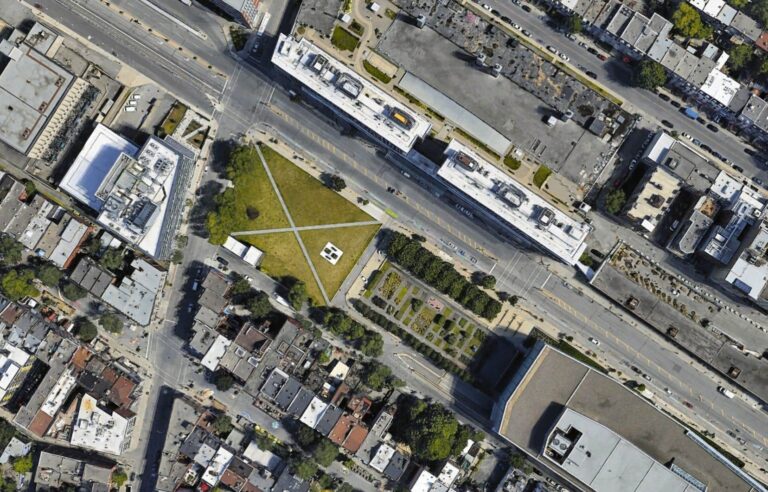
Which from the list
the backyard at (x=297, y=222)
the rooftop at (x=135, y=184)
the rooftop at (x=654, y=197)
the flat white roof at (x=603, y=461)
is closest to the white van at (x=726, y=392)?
the flat white roof at (x=603, y=461)

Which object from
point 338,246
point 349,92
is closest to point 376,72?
point 349,92

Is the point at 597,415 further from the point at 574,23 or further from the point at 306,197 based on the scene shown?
the point at 574,23

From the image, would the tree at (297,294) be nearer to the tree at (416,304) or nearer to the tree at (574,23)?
the tree at (416,304)

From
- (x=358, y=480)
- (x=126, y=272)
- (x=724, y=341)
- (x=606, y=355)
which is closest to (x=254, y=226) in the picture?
(x=126, y=272)

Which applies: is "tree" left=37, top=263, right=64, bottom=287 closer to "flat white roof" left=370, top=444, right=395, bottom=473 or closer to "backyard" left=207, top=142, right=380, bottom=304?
"backyard" left=207, top=142, right=380, bottom=304

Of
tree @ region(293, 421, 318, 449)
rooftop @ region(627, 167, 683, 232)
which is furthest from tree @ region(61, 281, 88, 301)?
rooftop @ region(627, 167, 683, 232)
